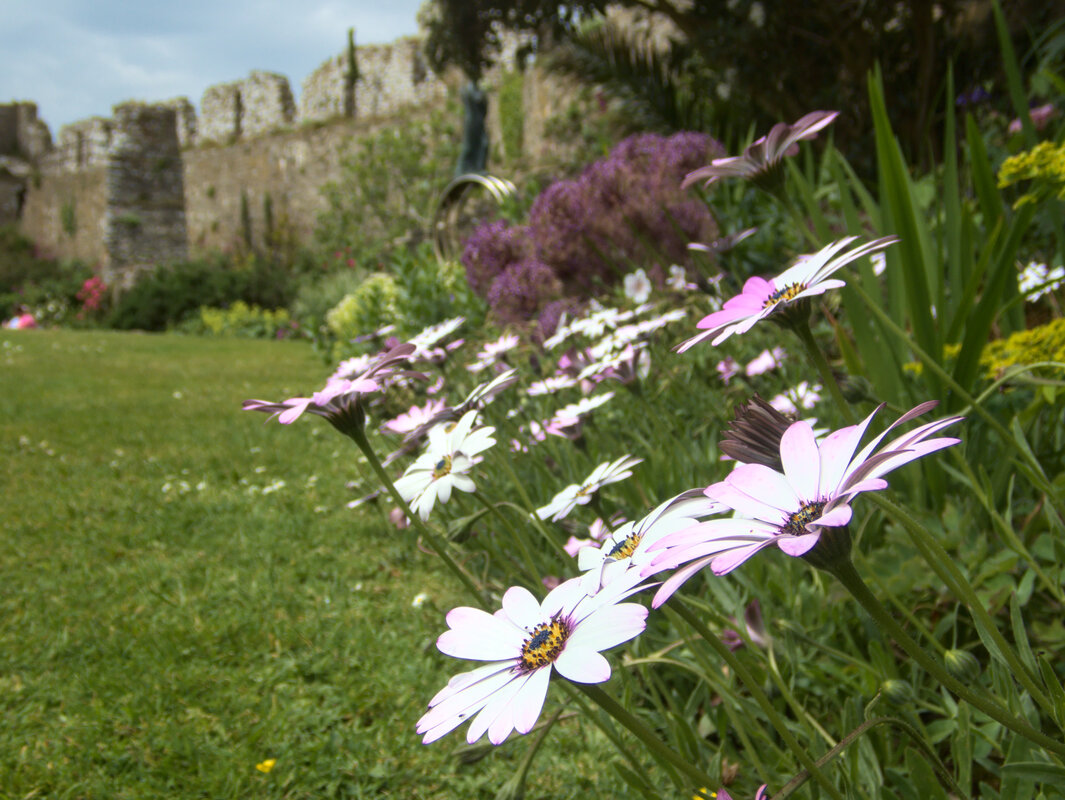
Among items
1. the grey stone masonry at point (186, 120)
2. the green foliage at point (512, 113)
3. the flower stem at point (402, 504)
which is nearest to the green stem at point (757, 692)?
the flower stem at point (402, 504)

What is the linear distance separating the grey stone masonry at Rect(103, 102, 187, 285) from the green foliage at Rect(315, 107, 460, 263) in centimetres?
442

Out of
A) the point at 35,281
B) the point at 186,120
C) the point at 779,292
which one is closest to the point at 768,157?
the point at 779,292

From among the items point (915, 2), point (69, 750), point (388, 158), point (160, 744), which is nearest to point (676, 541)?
point (160, 744)

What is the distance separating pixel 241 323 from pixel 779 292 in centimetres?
1291

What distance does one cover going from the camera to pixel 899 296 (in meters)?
1.77

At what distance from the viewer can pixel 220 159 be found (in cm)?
1844

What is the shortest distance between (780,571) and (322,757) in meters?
0.91

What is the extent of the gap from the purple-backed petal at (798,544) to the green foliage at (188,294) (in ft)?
46.5

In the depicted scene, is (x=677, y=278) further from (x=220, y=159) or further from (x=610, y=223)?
(x=220, y=159)

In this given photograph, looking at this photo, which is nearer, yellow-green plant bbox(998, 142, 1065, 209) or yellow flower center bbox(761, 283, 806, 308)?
yellow flower center bbox(761, 283, 806, 308)

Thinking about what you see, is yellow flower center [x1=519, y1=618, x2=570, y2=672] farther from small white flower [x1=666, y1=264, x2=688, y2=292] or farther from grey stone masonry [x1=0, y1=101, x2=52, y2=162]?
grey stone masonry [x1=0, y1=101, x2=52, y2=162]

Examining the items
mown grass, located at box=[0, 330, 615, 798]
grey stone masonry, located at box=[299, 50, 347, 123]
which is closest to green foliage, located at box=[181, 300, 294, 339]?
grey stone masonry, located at box=[299, 50, 347, 123]

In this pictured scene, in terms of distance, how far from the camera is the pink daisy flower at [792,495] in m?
0.41

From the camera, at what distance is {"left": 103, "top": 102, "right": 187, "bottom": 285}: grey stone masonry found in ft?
53.4
